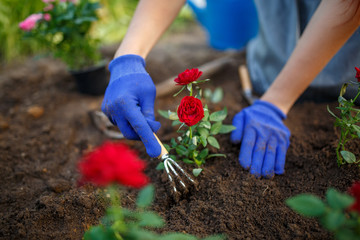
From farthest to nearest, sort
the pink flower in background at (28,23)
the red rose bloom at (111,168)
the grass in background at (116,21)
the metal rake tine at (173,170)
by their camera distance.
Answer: the grass in background at (116,21)
the pink flower in background at (28,23)
the metal rake tine at (173,170)
the red rose bloom at (111,168)

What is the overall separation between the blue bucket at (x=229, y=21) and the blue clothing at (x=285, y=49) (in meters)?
0.72

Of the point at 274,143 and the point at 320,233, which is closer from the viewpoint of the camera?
the point at 320,233

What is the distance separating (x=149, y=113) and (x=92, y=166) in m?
0.73

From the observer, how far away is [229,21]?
3.18m

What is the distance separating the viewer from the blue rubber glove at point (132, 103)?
4.00ft

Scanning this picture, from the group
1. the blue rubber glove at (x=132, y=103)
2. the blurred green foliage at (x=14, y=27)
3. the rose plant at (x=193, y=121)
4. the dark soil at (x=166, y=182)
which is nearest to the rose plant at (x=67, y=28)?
the dark soil at (x=166, y=182)

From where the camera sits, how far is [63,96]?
8.18 ft

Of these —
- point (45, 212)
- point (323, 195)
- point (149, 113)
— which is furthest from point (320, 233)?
point (45, 212)

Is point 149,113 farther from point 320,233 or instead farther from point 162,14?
point 320,233

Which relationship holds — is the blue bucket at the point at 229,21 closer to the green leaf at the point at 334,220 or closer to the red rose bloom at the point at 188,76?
the red rose bloom at the point at 188,76

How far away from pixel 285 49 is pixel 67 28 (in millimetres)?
1866

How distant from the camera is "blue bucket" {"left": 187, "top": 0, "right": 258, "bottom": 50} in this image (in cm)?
307

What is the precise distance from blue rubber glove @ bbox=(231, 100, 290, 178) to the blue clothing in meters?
0.63

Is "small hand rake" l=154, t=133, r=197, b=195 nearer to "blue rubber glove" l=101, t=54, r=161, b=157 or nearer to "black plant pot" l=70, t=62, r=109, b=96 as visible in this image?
"blue rubber glove" l=101, t=54, r=161, b=157
